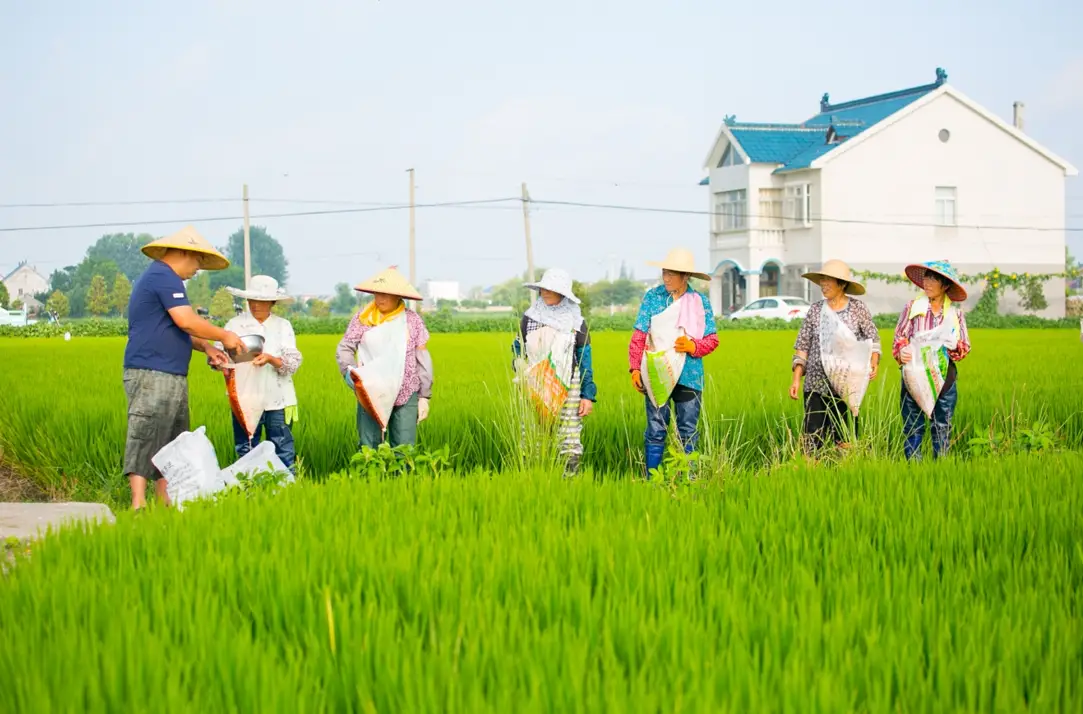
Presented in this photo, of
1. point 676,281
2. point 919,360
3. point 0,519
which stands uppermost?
point 676,281

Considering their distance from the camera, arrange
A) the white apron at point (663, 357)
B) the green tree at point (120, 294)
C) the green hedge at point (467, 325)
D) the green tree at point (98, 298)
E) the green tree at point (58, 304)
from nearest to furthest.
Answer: the white apron at point (663, 357)
the green hedge at point (467, 325)
the green tree at point (58, 304)
the green tree at point (98, 298)
the green tree at point (120, 294)

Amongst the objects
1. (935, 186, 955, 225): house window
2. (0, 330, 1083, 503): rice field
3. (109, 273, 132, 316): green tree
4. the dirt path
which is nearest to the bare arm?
(0, 330, 1083, 503): rice field

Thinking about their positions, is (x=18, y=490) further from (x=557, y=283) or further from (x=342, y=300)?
(x=342, y=300)

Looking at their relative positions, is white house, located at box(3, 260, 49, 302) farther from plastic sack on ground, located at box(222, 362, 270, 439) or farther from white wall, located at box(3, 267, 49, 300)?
plastic sack on ground, located at box(222, 362, 270, 439)

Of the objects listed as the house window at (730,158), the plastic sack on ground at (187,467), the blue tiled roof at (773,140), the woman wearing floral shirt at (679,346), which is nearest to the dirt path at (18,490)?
the plastic sack on ground at (187,467)

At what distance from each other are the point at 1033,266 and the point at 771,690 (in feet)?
132

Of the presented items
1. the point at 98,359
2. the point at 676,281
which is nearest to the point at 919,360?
the point at 676,281

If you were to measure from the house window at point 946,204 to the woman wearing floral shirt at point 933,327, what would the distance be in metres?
32.7

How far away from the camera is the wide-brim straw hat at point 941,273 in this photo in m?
6.56

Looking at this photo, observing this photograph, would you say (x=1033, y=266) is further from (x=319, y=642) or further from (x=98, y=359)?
(x=319, y=642)

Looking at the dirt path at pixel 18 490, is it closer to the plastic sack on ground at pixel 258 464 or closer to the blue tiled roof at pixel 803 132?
the plastic sack on ground at pixel 258 464

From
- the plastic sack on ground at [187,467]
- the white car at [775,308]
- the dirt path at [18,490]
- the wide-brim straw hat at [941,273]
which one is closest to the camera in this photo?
the plastic sack on ground at [187,467]

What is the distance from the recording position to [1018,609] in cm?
265

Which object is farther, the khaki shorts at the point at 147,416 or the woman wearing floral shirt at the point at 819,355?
the woman wearing floral shirt at the point at 819,355
